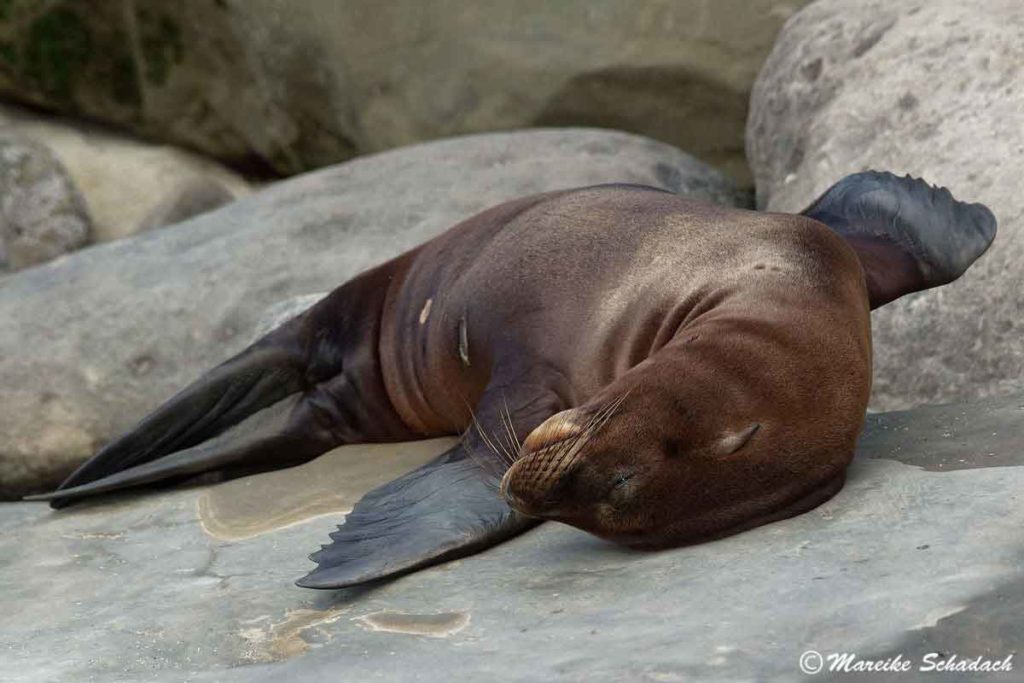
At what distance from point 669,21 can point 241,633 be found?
511cm

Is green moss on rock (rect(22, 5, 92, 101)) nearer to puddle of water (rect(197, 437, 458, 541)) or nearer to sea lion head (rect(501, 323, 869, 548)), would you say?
puddle of water (rect(197, 437, 458, 541))

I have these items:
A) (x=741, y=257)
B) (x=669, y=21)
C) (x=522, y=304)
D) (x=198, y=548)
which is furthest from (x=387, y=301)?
(x=669, y=21)

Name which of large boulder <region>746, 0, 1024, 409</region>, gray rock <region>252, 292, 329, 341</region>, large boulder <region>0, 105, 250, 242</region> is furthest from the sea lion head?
large boulder <region>0, 105, 250, 242</region>

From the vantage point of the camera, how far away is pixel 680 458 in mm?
3125

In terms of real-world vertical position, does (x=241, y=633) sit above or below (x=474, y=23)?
below

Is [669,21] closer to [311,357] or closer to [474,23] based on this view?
[474,23]

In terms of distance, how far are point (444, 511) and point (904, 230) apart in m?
1.52

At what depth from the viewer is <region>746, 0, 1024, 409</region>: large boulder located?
458 centimetres

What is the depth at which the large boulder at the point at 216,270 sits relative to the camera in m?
5.79

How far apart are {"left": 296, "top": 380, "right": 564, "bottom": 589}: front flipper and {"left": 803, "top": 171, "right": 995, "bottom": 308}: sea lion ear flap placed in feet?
3.13

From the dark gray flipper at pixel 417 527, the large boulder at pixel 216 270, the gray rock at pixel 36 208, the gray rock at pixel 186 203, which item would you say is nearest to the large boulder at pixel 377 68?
the gray rock at pixel 186 203

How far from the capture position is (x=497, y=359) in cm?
418

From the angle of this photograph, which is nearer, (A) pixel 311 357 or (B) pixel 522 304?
(B) pixel 522 304

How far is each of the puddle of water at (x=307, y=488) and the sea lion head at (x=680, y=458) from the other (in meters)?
1.24
